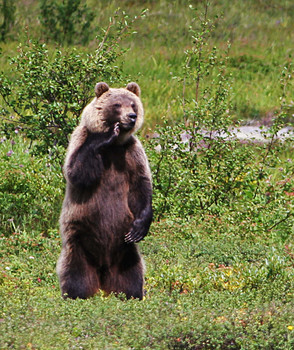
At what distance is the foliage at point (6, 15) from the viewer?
50.7 feet

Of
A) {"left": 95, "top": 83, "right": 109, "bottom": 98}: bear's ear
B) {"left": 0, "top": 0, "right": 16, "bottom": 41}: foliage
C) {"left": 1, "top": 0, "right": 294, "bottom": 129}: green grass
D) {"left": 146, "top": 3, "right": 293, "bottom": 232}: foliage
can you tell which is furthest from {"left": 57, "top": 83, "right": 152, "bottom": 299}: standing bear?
{"left": 0, "top": 0, "right": 16, "bottom": 41}: foliage

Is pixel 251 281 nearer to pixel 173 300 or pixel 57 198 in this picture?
pixel 173 300

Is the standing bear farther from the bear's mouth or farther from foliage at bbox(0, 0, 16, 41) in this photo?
foliage at bbox(0, 0, 16, 41)

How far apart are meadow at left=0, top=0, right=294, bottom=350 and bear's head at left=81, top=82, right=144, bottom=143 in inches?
51.4

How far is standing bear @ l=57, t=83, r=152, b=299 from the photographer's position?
17.9ft

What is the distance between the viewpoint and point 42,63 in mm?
8133

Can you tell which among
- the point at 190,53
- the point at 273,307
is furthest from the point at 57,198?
the point at 273,307

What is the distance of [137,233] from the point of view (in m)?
5.53

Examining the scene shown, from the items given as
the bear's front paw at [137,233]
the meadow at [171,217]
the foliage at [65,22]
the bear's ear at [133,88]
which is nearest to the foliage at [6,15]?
the foliage at [65,22]

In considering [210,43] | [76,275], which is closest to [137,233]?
[76,275]

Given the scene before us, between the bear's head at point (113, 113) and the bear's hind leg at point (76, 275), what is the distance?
0.97 m

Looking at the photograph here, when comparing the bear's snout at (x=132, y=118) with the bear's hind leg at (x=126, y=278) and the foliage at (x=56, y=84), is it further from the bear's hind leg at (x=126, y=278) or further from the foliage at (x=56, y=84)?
the foliage at (x=56, y=84)

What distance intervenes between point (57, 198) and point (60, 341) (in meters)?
4.34

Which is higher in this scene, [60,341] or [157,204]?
[60,341]
